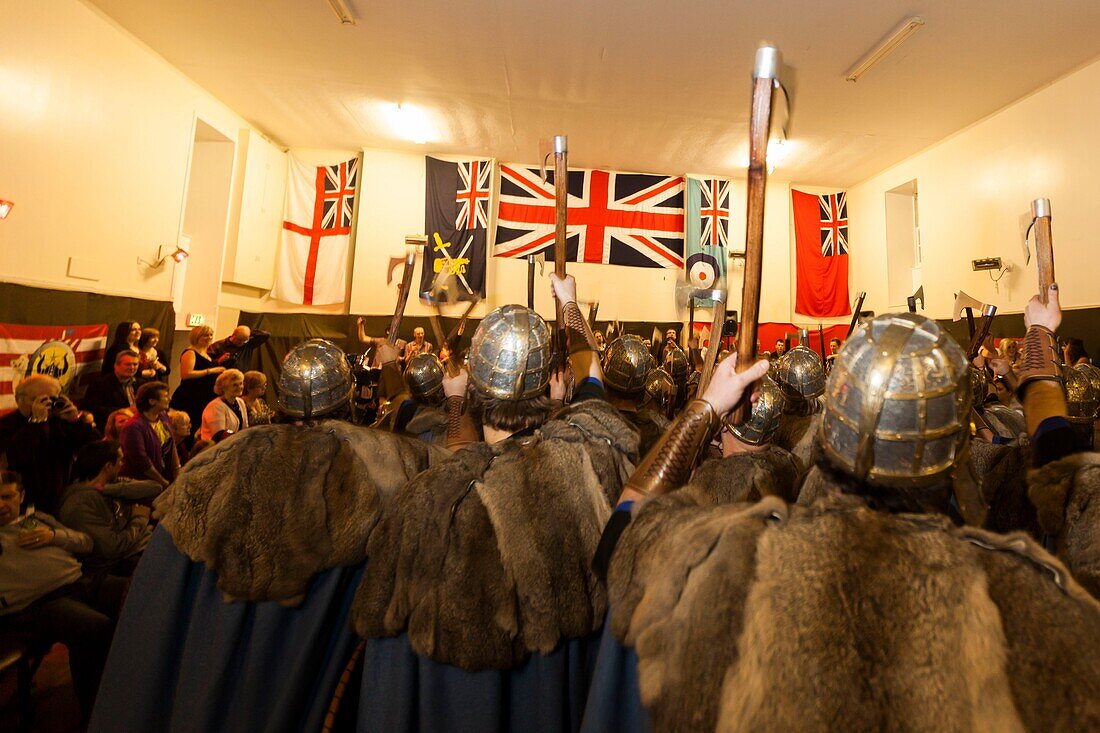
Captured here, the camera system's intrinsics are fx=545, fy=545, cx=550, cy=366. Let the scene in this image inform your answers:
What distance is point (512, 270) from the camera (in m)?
11.9

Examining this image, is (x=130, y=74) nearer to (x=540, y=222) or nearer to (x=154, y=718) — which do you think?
(x=540, y=222)

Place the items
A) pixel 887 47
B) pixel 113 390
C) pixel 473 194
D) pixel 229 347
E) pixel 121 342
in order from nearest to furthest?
pixel 113 390 → pixel 121 342 → pixel 887 47 → pixel 229 347 → pixel 473 194

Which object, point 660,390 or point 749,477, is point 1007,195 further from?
point 749,477

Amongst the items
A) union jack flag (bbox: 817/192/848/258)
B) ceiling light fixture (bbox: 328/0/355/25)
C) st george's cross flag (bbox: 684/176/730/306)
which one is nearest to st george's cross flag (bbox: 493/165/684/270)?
st george's cross flag (bbox: 684/176/730/306)

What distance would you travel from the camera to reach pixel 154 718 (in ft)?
6.34

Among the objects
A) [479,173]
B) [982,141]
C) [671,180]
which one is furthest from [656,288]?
[982,141]

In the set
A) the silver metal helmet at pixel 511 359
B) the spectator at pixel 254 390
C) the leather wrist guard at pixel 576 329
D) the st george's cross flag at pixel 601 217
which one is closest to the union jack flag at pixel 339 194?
the st george's cross flag at pixel 601 217

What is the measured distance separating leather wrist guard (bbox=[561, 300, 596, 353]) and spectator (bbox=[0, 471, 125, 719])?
3028 millimetres

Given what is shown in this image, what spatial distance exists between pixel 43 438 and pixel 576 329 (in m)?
4.76

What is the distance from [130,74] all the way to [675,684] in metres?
10.6

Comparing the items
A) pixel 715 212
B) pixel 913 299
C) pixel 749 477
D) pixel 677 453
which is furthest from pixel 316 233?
pixel 677 453

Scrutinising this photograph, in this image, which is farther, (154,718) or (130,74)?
(130,74)

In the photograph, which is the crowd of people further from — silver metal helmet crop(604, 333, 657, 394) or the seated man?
silver metal helmet crop(604, 333, 657, 394)

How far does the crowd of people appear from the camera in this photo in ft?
2.53
